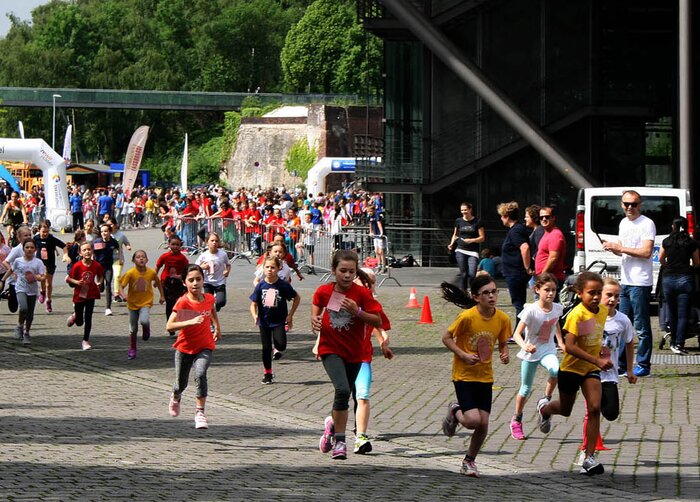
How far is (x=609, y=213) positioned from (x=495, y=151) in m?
11.2

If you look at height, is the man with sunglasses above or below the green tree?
below

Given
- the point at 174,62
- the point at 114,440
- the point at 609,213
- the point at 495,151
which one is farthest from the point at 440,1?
the point at 174,62

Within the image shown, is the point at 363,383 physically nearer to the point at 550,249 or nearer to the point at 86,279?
the point at 550,249

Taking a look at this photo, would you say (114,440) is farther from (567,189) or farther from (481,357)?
(567,189)

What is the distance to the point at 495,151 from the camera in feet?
104

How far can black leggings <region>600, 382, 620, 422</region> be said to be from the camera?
9.75 meters

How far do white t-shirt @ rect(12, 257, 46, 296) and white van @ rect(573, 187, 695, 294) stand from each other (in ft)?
24.2

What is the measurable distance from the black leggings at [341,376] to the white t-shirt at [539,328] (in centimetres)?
151

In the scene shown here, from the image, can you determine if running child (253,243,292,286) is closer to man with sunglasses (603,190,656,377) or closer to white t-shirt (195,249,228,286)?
white t-shirt (195,249,228,286)

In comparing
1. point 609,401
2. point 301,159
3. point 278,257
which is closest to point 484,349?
point 609,401

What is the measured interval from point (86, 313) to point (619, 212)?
7848mm

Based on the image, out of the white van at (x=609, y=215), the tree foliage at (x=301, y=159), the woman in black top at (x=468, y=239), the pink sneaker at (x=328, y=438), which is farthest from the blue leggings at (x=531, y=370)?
the tree foliage at (x=301, y=159)

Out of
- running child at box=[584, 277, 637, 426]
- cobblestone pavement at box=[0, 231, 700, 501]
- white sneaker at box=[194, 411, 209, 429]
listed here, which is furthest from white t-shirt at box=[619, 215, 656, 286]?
white sneaker at box=[194, 411, 209, 429]

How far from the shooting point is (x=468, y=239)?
2150cm
